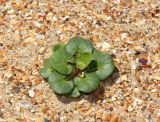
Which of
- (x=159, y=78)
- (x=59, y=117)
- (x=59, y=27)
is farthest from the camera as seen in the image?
(x=59, y=27)

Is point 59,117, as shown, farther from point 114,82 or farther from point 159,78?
point 159,78

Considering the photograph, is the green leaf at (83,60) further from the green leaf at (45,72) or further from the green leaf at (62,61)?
the green leaf at (45,72)

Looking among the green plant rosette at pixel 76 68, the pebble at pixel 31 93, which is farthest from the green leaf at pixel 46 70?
the pebble at pixel 31 93

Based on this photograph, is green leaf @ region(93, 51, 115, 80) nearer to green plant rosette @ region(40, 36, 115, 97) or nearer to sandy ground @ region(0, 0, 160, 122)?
green plant rosette @ region(40, 36, 115, 97)

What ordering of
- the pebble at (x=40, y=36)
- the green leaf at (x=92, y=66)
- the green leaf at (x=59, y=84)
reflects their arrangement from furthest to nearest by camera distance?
the pebble at (x=40, y=36) → the green leaf at (x=92, y=66) → the green leaf at (x=59, y=84)

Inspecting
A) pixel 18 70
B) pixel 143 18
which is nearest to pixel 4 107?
pixel 18 70

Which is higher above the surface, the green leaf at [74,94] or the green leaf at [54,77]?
the green leaf at [54,77]

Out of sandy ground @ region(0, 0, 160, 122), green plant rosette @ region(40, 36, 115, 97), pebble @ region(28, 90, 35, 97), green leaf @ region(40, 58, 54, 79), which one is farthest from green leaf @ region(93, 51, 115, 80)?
pebble @ region(28, 90, 35, 97)
